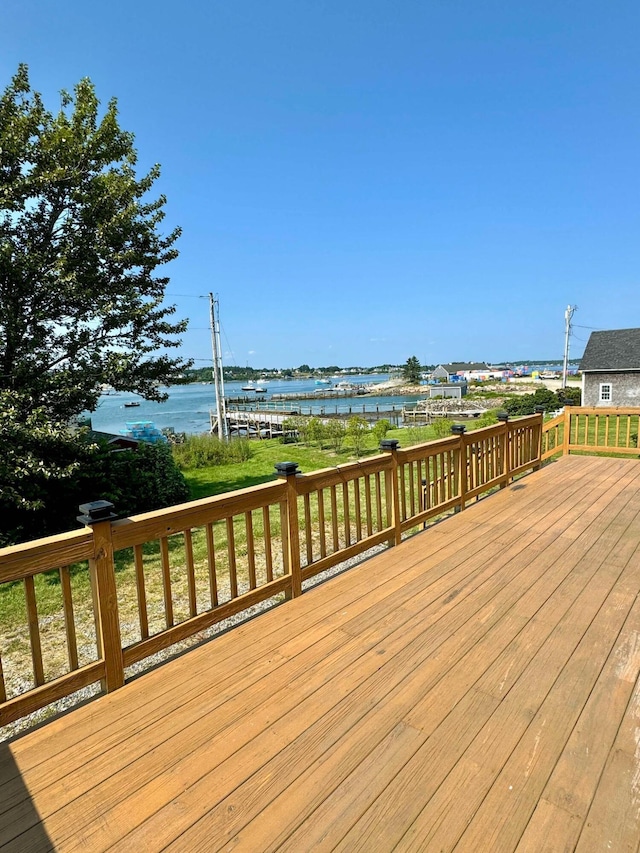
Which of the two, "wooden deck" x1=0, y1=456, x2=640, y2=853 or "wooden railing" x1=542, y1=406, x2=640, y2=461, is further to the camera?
"wooden railing" x1=542, y1=406, x2=640, y2=461

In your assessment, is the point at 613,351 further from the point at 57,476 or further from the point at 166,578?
the point at 166,578

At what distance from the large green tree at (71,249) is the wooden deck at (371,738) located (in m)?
4.83

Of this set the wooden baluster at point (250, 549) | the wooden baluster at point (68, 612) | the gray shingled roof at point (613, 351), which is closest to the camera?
the wooden baluster at point (68, 612)

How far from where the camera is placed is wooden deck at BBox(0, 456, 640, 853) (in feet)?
4.24

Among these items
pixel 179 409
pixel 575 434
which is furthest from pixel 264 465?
pixel 179 409

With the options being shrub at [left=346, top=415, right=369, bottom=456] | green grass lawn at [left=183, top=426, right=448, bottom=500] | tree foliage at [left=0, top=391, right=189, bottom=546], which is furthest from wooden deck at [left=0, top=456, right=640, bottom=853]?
shrub at [left=346, top=415, right=369, bottom=456]

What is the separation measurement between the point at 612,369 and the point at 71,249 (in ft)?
84.9

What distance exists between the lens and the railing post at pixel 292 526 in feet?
9.29

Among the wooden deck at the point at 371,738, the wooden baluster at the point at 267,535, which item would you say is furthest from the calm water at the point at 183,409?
the wooden deck at the point at 371,738

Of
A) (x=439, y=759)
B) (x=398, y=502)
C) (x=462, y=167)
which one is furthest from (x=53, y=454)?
(x=462, y=167)

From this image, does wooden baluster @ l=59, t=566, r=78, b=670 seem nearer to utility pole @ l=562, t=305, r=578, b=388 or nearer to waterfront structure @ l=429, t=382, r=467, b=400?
utility pole @ l=562, t=305, r=578, b=388

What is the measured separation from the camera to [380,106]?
11.7 m

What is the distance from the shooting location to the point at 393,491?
3746 mm

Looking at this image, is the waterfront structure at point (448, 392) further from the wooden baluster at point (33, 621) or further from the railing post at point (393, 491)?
the wooden baluster at point (33, 621)
